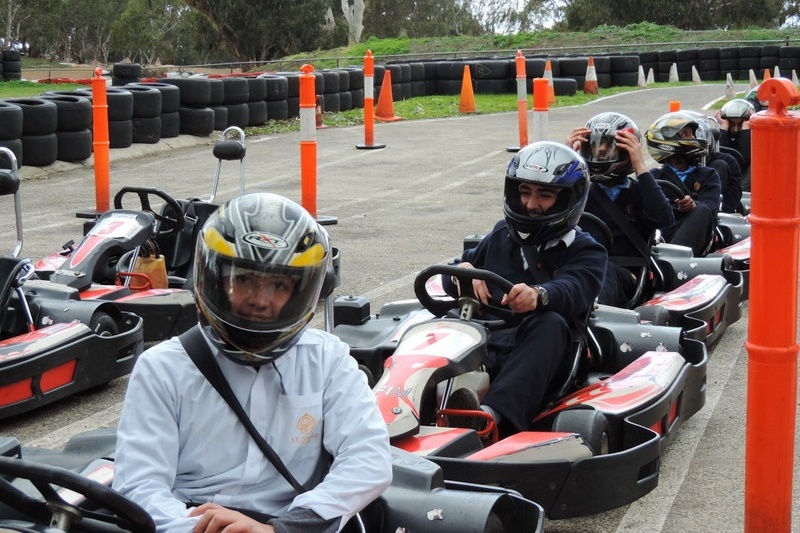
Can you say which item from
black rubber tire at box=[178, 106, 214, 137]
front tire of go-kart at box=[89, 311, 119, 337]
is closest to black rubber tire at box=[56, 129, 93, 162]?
black rubber tire at box=[178, 106, 214, 137]

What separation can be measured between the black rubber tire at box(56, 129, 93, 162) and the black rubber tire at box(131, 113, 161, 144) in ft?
4.28

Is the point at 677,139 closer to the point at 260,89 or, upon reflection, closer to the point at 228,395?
the point at 228,395

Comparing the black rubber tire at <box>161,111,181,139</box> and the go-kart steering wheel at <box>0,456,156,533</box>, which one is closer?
the go-kart steering wheel at <box>0,456,156,533</box>

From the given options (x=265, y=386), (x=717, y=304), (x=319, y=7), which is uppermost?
(x=319, y=7)

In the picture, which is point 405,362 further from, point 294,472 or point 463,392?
point 294,472

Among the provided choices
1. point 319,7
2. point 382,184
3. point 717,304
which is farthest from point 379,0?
point 717,304

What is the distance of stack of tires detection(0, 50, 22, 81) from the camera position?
102 feet

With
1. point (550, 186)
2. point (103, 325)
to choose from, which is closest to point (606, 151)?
point (550, 186)

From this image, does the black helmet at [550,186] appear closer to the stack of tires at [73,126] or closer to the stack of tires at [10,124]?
the stack of tires at [10,124]

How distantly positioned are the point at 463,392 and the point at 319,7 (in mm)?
48784

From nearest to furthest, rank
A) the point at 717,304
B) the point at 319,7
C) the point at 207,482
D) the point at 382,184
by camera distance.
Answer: the point at 207,482 < the point at 717,304 < the point at 382,184 < the point at 319,7

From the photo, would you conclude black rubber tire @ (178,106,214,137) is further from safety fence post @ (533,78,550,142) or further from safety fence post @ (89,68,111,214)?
safety fence post @ (89,68,111,214)

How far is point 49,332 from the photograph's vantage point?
512cm

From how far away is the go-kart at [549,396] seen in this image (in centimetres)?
364
